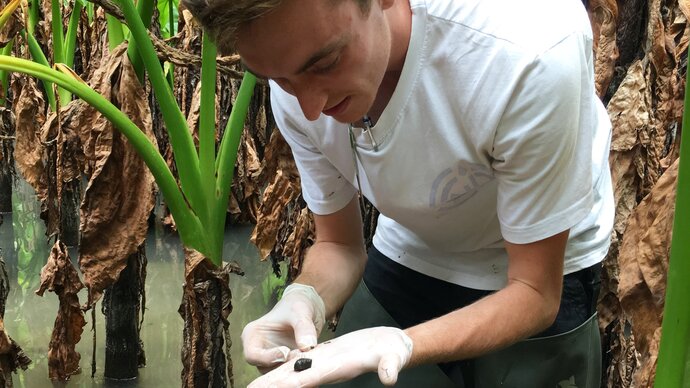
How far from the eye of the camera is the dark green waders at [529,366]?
1.15 meters

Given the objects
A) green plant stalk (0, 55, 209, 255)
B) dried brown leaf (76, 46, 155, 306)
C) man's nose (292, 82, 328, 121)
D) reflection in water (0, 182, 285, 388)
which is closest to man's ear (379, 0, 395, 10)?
man's nose (292, 82, 328, 121)

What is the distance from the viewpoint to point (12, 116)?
3738 millimetres

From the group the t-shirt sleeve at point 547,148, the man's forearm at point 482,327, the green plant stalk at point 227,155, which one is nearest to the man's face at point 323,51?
the t-shirt sleeve at point 547,148

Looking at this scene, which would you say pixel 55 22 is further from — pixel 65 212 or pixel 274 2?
pixel 274 2

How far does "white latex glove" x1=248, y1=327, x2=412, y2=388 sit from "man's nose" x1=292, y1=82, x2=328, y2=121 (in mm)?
246

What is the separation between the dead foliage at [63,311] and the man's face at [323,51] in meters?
Result: 1.28

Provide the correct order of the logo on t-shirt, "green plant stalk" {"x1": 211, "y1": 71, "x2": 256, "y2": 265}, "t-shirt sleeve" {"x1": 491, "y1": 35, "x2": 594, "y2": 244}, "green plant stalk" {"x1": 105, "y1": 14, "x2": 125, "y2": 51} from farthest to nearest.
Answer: "green plant stalk" {"x1": 105, "y1": 14, "x2": 125, "y2": 51} < "green plant stalk" {"x1": 211, "y1": 71, "x2": 256, "y2": 265} < the logo on t-shirt < "t-shirt sleeve" {"x1": 491, "y1": 35, "x2": 594, "y2": 244}

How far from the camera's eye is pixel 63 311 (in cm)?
205

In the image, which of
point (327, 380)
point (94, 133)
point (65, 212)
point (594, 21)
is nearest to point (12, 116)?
point (65, 212)

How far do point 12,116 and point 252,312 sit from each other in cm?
160

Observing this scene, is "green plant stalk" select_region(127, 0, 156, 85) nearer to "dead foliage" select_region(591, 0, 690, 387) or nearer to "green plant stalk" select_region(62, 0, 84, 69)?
"dead foliage" select_region(591, 0, 690, 387)

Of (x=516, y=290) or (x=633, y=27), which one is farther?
(x=633, y=27)

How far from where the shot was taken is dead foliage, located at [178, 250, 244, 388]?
1.81 m

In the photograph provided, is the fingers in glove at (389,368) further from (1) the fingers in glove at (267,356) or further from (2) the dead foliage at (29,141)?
(2) the dead foliage at (29,141)
